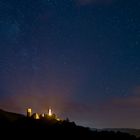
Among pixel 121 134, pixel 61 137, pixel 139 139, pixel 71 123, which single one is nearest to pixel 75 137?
pixel 61 137

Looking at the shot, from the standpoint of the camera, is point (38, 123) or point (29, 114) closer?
point (38, 123)

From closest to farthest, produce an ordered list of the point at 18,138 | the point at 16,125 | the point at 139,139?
the point at 18,138 < the point at 16,125 < the point at 139,139

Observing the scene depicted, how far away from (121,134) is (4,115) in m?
11.9

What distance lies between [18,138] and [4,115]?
13.6 ft

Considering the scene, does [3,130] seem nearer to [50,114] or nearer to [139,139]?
[50,114]

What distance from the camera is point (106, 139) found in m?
25.0

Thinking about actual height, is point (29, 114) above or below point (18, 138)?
above

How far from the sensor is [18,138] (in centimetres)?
1689

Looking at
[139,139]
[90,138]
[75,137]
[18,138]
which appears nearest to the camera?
[18,138]

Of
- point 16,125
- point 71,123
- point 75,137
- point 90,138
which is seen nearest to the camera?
point 16,125

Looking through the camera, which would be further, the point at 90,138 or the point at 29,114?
the point at 29,114

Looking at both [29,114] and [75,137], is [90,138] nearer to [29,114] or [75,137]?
[75,137]

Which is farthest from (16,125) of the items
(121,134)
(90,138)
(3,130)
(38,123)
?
(121,134)

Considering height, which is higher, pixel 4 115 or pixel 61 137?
pixel 4 115
